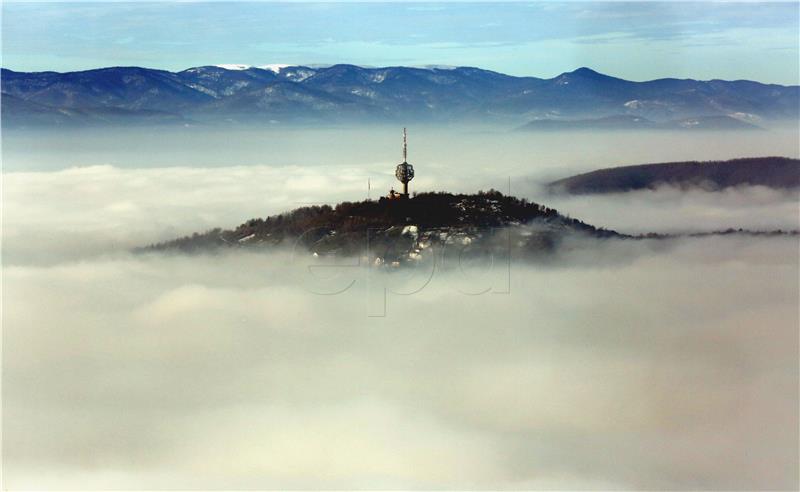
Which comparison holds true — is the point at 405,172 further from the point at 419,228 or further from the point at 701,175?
the point at 701,175

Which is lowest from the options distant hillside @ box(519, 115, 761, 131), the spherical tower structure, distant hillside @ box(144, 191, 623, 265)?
Answer: distant hillside @ box(144, 191, 623, 265)

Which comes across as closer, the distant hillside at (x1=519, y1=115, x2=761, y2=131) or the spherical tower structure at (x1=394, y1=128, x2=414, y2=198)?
the spherical tower structure at (x1=394, y1=128, x2=414, y2=198)

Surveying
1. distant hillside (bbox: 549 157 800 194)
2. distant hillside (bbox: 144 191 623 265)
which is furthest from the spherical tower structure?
distant hillside (bbox: 549 157 800 194)

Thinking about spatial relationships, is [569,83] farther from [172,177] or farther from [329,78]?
[172,177]

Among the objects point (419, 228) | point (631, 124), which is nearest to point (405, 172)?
point (419, 228)

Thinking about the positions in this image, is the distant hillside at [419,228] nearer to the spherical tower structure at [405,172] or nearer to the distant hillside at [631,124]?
the spherical tower structure at [405,172]

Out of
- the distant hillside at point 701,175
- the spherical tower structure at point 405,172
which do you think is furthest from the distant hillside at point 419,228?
the distant hillside at point 701,175

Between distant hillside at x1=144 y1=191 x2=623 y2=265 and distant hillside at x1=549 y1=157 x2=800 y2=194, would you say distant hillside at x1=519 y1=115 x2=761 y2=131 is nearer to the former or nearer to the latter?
distant hillside at x1=549 y1=157 x2=800 y2=194
